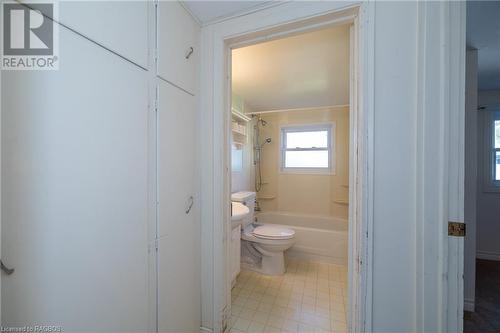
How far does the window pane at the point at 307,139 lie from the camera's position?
3.63 m

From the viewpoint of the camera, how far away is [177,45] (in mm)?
1228

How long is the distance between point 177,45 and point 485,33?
91.7 inches

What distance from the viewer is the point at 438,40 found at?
975mm

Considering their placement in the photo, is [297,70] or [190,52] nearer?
[190,52]

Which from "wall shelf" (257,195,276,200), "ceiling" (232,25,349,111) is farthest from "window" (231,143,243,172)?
"wall shelf" (257,195,276,200)

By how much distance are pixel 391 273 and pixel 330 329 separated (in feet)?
2.98

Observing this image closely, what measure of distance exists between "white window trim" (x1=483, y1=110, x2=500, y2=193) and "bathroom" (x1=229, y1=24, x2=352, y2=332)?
1.78 meters

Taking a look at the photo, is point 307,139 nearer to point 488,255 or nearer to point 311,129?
point 311,129

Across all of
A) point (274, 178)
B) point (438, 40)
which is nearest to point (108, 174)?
point (438, 40)

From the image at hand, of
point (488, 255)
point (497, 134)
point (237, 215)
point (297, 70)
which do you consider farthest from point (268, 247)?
point (497, 134)

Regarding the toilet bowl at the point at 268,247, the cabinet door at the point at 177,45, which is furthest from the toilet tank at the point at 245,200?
the cabinet door at the point at 177,45

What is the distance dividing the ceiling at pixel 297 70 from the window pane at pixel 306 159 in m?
0.86

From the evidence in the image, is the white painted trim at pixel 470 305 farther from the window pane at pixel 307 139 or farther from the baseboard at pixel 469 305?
the window pane at pixel 307 139

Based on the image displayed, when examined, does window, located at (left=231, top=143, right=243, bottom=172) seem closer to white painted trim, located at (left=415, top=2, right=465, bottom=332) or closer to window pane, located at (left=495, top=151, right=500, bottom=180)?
white painted trim, located at (left=415, top=2, right=465, bottom=332)
